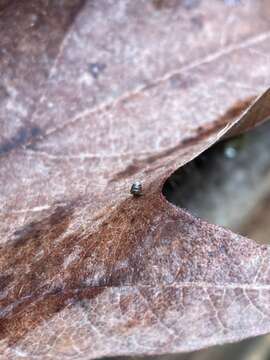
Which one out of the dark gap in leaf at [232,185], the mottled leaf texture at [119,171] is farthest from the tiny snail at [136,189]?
the dark gap in leaf at [232,185]

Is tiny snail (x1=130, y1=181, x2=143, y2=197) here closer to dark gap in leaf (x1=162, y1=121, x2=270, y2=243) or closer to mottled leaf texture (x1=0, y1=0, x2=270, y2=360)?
mottled leaf texture (x1=0, y1=0, x2=270, y2=360)

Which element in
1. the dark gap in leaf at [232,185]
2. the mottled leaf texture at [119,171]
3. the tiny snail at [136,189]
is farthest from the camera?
the dark gap in leaf at [232,185]

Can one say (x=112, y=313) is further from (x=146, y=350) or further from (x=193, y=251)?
(x=193, y=251)

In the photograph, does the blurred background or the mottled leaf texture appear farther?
the blurred background

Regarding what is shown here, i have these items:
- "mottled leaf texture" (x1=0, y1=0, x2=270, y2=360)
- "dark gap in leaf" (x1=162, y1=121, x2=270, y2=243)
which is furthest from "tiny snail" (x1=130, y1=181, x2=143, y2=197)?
"dark gap in leaf" (x1=162, y1=121, x2=270, y2=243)

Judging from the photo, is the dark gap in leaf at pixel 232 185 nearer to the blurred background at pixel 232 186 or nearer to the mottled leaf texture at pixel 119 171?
the blurred background at pixel 232 186

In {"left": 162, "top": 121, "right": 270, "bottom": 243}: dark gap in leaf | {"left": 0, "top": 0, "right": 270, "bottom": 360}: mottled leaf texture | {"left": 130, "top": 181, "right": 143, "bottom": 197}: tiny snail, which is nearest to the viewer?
{"left": 0, "top": 0, "right": 270, "bottom": 360}: mottled leaf texture

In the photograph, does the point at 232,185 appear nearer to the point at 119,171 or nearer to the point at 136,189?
the point at 119,171
